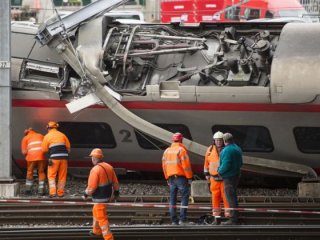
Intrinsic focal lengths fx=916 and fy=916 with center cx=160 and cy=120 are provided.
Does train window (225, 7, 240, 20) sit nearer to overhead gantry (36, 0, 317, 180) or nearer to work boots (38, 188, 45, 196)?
overhead gantry (36, 0, 317, 180)

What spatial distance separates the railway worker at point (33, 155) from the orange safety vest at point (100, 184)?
4.13 metres

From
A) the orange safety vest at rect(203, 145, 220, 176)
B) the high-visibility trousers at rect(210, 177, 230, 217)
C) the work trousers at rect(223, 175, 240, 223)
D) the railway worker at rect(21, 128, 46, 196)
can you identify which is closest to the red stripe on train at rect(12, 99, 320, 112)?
the railway worker at rect(21, 128, 46, 196)

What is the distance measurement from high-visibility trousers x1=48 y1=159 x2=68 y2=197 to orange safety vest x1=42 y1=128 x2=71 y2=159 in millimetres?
106

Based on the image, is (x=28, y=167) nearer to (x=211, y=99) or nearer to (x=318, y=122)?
(x=211, y=99)

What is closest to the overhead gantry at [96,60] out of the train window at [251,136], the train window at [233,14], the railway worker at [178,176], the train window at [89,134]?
the train window at [251,136]

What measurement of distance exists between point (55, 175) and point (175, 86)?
8.58 ft

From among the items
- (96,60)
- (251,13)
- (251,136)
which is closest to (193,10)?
(251,13)

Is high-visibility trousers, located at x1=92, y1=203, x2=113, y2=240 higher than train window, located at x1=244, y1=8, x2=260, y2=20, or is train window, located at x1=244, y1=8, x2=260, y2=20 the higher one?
train window, located at x1=244, y1=8, x2=260, y2=20

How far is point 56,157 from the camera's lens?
52.6 feet

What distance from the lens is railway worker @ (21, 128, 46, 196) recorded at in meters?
16.4

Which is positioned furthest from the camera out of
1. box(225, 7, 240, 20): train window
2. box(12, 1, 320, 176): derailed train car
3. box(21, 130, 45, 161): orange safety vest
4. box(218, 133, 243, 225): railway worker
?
box(225, 7, 240, 20): train window

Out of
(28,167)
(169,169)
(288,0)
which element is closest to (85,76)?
(28,167)

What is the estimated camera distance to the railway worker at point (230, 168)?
1335 cm

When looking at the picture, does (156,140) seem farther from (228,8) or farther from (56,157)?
(228,8)
